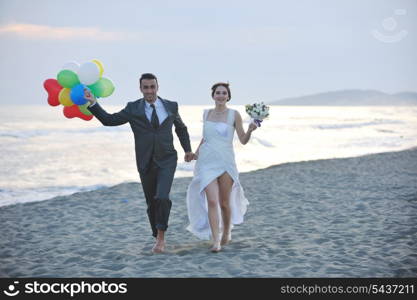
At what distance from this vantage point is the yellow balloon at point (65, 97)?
526 centimetres

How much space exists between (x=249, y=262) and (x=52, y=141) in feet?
94.3

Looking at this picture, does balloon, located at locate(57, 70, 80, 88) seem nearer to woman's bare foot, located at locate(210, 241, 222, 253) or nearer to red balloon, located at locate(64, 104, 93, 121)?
red balloon, located at locate(64, 104, 93, 121)

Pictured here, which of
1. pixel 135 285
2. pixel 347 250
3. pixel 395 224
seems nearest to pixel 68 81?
pixel 135 285

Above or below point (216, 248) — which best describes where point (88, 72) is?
above

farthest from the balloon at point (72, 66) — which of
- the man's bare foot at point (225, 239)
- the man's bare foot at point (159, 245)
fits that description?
the man's bare foot at point (225, 239)

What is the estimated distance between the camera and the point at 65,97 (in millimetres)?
5254

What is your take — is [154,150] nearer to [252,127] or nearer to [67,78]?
[252,127]

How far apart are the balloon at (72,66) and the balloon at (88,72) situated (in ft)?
0.32

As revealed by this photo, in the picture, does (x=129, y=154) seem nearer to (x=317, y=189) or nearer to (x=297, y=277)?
(x=317, y=189)

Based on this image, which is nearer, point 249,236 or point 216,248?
point 216,248

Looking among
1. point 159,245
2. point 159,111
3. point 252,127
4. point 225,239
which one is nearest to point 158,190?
point 159,245

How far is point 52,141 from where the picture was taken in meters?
31.6
